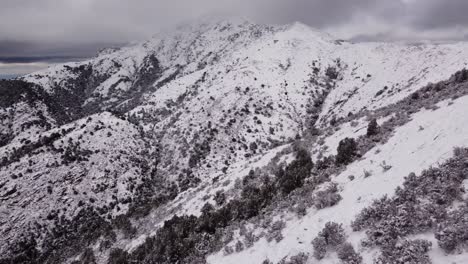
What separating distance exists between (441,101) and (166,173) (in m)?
49.0

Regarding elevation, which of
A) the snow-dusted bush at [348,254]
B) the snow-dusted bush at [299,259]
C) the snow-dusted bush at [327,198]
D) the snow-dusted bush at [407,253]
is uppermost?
the snow-dusted bush at [407,253]

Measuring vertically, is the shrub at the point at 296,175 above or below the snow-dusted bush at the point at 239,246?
above

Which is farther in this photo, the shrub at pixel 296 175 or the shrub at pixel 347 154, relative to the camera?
the shrub at pixel 296 175

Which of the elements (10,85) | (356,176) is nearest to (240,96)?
(356,176)

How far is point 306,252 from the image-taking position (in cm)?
878

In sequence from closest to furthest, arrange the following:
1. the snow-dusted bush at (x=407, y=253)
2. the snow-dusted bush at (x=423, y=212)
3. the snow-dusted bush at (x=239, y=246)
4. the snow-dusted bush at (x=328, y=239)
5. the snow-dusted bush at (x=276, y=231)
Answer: the snow-dusted bush at (x=407, y=253)
the snow-dusted bush at (x=423, y=212)
the snow-dusted bush at (x=328, y=239)
the snow-dusted bush at (x=276, y=231)
the snow-dusted bush at (x=239, y=246)

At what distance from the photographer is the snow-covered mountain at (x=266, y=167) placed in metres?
8.70

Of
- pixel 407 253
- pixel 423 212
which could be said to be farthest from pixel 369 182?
pixel 407 253

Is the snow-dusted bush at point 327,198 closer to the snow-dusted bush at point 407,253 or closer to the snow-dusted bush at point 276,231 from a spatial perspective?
the snow-dusted bush at point 276,231

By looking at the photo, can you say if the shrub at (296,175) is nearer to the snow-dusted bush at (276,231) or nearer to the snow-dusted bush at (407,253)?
the snow-dusted bush at (276,231)

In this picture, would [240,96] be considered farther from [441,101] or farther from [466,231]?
[466,231]

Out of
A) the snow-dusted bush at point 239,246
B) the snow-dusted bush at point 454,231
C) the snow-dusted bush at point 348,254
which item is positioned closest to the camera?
the snow-dusted bush at point 454,231

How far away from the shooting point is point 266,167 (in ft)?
78.5

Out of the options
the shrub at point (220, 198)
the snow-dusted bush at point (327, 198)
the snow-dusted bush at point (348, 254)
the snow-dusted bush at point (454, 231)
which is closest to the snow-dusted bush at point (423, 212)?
the snow-dusted bush at point (454, 231)
